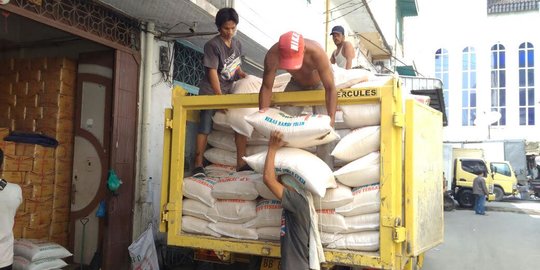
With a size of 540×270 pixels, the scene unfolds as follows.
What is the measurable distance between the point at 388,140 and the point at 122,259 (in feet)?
12.5

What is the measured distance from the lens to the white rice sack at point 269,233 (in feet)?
10.6

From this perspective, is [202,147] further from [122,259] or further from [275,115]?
[122,259]

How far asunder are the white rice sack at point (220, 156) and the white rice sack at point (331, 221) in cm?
112

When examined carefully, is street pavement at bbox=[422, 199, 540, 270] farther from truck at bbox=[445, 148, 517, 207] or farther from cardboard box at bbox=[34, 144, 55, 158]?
cardboard box at bbox=[34, 144, 55, 158]

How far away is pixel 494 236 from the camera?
33.7 feet

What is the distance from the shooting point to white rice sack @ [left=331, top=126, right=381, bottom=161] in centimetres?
304

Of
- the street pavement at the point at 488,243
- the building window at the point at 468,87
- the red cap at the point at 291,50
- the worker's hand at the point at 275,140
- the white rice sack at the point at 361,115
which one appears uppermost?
the building window at the point at 468,87

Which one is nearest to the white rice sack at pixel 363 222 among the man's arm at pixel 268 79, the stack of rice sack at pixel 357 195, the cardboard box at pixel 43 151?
the stack of rice sack at pixel 357 195

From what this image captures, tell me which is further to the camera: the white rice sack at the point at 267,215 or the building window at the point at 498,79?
the building window at the point at 498,79

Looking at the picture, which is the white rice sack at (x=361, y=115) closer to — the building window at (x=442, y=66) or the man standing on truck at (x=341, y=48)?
the man standing on truck at (x=341, y=48)

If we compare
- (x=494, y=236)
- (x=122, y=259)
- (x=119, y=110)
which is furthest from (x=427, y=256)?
(x=119, y=110)

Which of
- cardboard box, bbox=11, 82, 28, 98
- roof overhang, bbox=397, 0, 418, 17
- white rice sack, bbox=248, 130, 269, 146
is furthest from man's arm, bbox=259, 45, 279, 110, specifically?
roof overhang, bbox=397, 0, 418, 17

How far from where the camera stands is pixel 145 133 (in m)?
5.57

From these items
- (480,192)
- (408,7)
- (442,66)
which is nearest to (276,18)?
(480,192)
